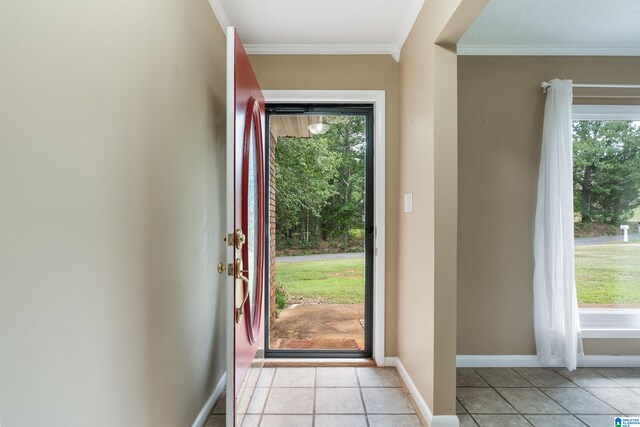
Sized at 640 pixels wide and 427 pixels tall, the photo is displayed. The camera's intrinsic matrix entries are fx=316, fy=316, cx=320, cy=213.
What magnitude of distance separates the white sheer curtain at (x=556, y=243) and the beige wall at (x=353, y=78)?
1.07m

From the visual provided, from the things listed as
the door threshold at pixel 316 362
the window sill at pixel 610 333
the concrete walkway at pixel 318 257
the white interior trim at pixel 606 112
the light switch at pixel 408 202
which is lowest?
the door threshold at pixel 316 362

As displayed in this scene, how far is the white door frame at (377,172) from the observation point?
8.10ft

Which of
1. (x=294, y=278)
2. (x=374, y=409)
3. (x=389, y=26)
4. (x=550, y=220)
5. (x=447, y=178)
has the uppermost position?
(x=389, y=26)

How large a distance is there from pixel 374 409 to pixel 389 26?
251 cm

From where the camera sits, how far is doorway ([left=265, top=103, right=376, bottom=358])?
261 cm

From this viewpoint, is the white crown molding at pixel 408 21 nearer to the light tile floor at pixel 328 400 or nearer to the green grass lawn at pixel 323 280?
the green grass lawn at pixel 323 280

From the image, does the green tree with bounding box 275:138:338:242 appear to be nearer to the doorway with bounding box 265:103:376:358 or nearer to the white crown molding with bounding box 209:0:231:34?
the doorway with bounding box 265:103:376:358

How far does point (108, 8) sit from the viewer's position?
3.17 ft

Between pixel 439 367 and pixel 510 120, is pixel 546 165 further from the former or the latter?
pixel 439 367

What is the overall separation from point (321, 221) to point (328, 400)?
1.31m

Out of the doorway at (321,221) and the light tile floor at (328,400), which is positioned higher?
the doorway at (321,221)

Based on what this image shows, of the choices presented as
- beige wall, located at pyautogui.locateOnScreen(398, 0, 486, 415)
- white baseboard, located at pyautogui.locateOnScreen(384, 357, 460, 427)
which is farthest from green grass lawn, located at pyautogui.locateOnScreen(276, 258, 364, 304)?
beige wall, located at pyautogui.locateOnScreen(398, 0, 486, 415)

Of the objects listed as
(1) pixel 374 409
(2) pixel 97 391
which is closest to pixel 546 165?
(1) pixel 374 409

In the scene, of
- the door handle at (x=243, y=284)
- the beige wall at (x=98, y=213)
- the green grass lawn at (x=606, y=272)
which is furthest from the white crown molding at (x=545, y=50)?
the door handle at (x=243, y=284)
